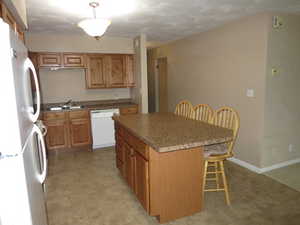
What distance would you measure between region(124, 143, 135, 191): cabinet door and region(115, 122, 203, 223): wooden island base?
124 millimetres

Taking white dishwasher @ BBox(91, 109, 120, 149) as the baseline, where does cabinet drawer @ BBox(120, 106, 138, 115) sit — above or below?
above

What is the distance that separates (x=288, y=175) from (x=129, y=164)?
2.31 meters

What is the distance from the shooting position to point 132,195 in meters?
2.51

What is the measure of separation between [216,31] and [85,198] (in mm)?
3429

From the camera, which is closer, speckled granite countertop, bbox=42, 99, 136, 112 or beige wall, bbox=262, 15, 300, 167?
beige wall, bbox=262, 15, 300, 167

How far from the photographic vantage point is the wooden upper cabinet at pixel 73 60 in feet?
13.5

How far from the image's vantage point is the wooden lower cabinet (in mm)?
3889

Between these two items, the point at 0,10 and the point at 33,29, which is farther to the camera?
the point at 33,29

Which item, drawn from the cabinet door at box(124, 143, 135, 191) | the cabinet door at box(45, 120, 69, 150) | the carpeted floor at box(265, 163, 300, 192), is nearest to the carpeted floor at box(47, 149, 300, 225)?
the carpeted floor at box(265, 163, 300, 192)

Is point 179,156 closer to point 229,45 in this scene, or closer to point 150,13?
point 150,13

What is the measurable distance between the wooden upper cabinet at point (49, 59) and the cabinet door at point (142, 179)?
295cm

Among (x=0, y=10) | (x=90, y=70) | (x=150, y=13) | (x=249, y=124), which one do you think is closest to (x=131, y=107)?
(x=90, y=70)

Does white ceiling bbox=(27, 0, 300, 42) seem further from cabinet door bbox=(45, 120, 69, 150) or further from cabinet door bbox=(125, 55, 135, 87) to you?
cabinet door bbox=(45, 120, 69, 150)

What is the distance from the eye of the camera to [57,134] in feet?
13.0
